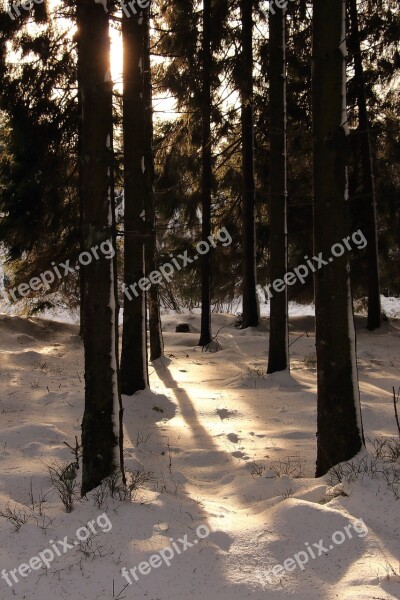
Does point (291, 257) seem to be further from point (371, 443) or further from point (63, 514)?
point (63, 514)

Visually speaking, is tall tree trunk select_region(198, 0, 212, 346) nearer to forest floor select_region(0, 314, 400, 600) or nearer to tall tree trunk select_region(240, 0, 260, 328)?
tall tree trunk select_region(240, 0, 260, 328)

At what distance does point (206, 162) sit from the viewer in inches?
539

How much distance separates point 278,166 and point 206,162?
4.20 m

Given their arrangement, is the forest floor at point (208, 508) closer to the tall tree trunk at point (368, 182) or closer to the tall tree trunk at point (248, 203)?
the tall tree trunk at point (248, 203)

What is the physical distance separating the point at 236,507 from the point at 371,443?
2.14 meters

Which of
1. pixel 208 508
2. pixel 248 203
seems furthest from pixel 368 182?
pixel 208 508

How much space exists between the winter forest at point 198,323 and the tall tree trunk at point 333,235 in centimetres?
2

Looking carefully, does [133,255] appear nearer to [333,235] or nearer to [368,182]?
[333,235]

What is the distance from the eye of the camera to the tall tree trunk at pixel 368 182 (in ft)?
48.4

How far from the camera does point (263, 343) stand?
569 inches

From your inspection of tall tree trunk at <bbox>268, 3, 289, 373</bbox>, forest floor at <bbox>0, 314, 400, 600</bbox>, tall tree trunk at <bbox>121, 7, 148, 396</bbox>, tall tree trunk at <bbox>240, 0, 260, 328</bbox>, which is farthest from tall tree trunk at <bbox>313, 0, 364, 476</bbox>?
tall tree trunk at <bbox>240, 0, 260, 328</bbox>

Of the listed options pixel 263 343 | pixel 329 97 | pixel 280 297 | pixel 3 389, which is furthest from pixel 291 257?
pixel 329 97

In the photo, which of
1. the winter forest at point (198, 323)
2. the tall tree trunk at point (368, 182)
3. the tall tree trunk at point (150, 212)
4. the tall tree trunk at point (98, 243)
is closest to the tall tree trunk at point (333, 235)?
the winter forest at point (198, 323)

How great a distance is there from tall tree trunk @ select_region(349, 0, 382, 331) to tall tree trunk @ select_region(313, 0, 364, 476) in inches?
416
